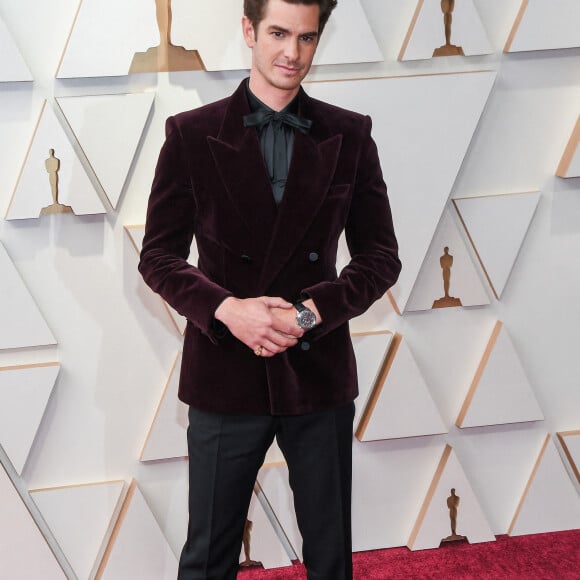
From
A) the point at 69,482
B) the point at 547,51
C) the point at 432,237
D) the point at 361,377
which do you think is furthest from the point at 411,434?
the point at 547,51

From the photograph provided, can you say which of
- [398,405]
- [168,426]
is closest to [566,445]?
[398,405]

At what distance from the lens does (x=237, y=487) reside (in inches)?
66.2

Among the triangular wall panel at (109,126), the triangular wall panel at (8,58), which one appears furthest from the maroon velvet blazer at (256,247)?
the triangular wall panel at (8,58)

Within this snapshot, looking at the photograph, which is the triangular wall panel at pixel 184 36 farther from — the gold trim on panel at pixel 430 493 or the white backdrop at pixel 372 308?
the gold trim on panel at pixel 430 493

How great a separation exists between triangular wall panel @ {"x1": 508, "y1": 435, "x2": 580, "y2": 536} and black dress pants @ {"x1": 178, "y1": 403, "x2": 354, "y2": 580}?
41.1 inches

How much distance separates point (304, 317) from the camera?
5.10ft

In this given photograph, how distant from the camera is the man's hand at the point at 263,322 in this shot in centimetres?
150

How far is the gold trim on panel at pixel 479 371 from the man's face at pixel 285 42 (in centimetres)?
118

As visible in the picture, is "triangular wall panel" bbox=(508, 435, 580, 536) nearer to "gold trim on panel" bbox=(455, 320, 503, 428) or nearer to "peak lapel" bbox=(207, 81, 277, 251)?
"gold trim on panel" bbox=(455, 320, 503, 428)

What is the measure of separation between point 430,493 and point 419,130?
1.07 metres

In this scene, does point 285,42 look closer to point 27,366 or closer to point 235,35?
point 235,35

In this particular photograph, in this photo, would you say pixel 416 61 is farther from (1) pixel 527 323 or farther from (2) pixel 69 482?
(2) pixel 69 482

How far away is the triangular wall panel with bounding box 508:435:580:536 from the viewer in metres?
2.59

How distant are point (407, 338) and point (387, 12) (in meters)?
0.92
